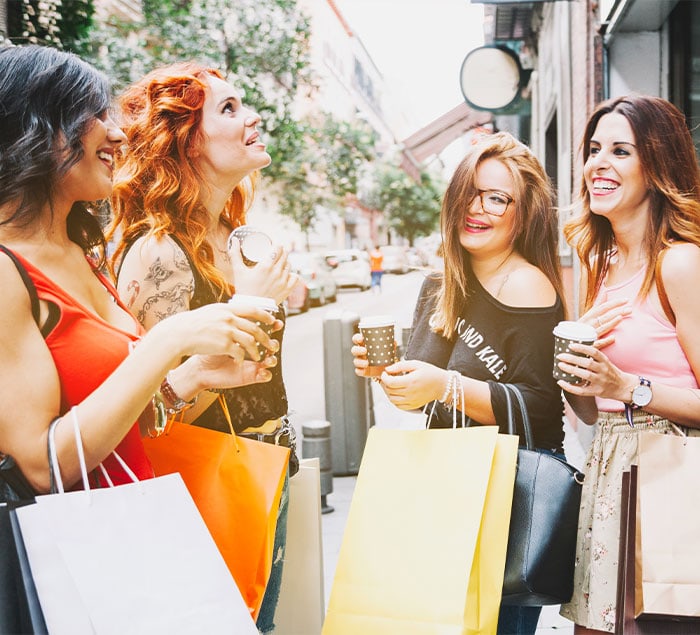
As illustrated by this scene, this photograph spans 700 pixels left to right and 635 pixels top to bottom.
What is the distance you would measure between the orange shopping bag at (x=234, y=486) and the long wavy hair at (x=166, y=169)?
0.42 meters

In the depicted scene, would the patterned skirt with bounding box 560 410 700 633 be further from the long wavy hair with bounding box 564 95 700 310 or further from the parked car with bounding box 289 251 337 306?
the parked car with bounding box 289 251 337 306

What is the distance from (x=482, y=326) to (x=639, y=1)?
2588 millimetres

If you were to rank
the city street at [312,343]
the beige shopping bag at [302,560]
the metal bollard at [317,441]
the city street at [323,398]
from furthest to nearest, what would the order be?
1. the city street at [312,343]
2. the metal bollard at [317,441]
3. the city street at [323,398]
4. the beige shopping bag at [302,560]

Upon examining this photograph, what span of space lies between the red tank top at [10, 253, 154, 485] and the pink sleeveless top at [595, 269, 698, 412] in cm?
121

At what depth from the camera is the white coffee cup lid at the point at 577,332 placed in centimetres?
165

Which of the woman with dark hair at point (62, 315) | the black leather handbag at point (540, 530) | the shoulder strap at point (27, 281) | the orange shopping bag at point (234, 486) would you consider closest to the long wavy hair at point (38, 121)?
the woman with dark hair at point (62, 315)

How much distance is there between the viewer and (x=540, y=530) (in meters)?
1.71

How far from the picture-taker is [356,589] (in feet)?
5.68

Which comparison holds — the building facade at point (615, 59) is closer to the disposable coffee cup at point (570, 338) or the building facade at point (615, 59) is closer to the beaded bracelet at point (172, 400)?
the disposable coffee cup at point (570, 338)

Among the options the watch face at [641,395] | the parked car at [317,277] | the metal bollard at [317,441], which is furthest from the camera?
the parked car at [317,277]

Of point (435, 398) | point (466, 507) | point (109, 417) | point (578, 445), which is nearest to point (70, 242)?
point (109, 417)

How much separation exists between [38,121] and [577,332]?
1.23 metres

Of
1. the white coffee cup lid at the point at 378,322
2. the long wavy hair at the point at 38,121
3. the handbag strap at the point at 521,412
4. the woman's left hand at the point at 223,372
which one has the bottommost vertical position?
the handbag strap at the point at 521,412

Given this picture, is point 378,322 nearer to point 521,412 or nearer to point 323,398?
point 521,412
